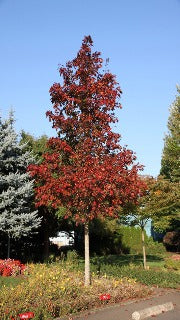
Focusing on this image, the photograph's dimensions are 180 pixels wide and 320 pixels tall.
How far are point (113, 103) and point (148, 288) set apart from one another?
6.26m

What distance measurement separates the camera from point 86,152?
1207cm

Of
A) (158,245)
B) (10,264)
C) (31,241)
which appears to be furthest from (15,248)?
(158,245)

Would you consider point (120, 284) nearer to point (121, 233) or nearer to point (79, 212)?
point (79, 212)

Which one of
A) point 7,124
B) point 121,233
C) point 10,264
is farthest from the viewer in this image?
point 121,233

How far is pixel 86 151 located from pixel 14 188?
6.07 m

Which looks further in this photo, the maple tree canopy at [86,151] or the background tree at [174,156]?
the background tree at [174,156]

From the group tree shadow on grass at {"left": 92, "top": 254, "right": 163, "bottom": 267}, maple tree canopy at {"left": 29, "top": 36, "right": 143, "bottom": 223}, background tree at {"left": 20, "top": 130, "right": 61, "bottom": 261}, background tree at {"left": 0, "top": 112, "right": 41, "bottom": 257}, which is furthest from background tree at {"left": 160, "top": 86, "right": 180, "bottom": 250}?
maple tree canopy at {"left": 29, "top": 36, "right": 143, "bottom": 223}

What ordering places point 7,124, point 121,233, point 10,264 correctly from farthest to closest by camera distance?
point 121,233
point 7,124
point 10,264

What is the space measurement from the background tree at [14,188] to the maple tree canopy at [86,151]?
4.34 m

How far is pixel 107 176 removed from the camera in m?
11.5

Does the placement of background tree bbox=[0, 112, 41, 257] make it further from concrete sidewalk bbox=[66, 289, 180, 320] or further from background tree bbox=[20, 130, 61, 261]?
concrete sidewalk bbox=[66, 289, 180, 320]

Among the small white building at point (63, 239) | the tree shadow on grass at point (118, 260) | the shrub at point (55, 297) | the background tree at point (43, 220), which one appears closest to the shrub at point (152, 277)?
the shrub at point (55, 297)

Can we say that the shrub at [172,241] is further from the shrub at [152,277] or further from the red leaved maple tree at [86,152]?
the red leaved maple tree at [86,152]

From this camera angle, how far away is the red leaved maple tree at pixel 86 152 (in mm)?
11664
